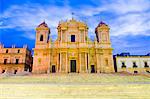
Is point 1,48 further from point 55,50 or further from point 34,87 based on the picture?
point 34,87

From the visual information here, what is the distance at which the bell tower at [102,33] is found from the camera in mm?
35866

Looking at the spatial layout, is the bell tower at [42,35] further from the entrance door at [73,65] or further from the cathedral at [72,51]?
the entrance door at [73,65]

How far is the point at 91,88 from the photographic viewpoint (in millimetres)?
12742

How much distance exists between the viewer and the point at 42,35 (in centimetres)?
3603

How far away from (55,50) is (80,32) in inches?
248

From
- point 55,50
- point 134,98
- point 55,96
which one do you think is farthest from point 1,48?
point 134,98

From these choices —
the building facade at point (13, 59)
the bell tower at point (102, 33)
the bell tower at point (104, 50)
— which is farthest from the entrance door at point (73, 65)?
the building facade at point (13, 59)

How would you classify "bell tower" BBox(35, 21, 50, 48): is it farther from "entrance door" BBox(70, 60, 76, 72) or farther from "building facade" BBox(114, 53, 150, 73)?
"building facade" BBox(114, 53, 150, 73)

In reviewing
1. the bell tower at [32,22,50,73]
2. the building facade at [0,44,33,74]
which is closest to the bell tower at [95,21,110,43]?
the bell tower at [32,22,50,73]

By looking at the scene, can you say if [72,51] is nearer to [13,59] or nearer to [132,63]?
[132,63]

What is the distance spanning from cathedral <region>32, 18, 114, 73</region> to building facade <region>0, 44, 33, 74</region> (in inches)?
401

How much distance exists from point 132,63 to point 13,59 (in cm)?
2865

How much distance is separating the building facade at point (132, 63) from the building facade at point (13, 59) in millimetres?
22063

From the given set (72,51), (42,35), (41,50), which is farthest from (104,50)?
(42,35)
